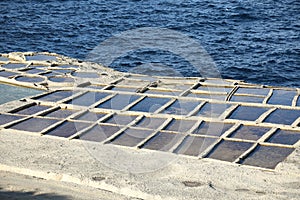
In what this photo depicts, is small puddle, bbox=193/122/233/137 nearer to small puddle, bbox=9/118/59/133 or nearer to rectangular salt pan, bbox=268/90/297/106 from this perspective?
rectangular salt pan, bbox=268/90/297/106

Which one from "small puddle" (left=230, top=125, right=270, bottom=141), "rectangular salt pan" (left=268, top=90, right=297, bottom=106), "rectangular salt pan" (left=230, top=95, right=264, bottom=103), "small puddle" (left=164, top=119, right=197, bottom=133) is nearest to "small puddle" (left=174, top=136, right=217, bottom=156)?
"small puddle" (left=164, top=119, right=197, bottom=133)

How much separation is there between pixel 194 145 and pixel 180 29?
19485 mm

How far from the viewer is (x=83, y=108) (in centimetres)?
1148

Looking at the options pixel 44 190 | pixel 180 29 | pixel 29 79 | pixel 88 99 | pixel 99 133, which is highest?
pixel 44 190

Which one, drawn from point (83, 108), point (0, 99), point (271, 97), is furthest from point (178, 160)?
point (0, 99)

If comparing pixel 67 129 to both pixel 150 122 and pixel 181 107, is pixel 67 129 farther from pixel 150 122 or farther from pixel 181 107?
pixel 181 107

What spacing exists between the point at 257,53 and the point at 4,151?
16.6 m

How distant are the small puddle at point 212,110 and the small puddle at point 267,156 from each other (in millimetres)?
1733

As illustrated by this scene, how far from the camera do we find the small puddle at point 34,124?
411 inches

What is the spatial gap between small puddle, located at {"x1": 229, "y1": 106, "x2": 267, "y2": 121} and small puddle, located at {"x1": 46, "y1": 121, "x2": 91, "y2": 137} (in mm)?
2875

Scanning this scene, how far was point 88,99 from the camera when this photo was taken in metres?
12.2

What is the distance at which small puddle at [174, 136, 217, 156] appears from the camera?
9.30 metres

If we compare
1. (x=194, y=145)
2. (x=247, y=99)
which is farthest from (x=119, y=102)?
(x=194, y=145)

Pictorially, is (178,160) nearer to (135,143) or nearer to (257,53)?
(135,143)
